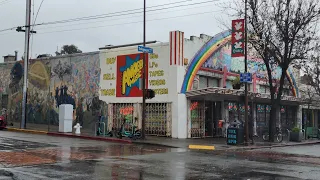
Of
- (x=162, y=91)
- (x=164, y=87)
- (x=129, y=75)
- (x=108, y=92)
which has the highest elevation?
(x=129, y=75)

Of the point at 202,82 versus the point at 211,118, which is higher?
the point at 202,82

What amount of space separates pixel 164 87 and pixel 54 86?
12096 millimetres

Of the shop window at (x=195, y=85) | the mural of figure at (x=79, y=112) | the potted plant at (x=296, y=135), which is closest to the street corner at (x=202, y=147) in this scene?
the shop window at (x=195, y=85)

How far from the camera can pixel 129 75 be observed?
2712cm

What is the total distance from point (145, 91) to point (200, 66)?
5.28 metres

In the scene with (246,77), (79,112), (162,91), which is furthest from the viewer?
(79,112)

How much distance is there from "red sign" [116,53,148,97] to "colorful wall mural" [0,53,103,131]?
2471 millimetres

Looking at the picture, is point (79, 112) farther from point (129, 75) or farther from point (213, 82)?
point (213, 82)

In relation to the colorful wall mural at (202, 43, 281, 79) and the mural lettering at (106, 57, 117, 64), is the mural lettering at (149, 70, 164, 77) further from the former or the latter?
the mural lettering at (106, 57, 117, 64)

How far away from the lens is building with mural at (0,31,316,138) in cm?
2480

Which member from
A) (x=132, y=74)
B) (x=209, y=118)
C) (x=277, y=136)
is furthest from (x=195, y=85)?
(x=277, y=136)

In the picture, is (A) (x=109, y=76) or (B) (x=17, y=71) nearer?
(A) (x=109, y=76)

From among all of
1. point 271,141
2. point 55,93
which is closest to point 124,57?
point 55,93

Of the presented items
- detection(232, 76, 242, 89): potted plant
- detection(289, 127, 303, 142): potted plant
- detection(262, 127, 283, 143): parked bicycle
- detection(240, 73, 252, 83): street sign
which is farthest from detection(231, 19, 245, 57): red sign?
detection(289, 127, 303, 142): potted plant
